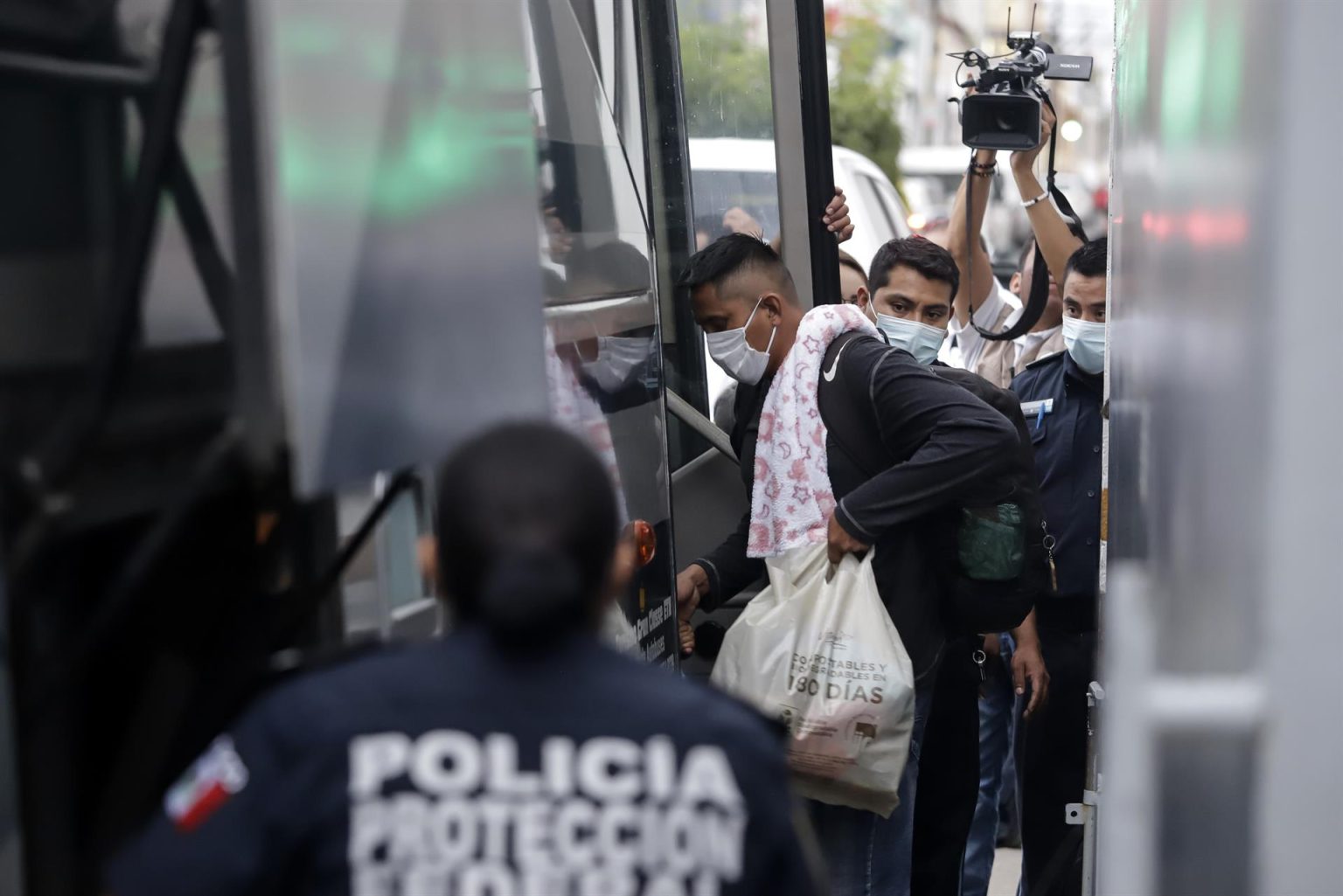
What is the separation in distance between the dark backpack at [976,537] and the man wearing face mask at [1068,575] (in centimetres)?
86

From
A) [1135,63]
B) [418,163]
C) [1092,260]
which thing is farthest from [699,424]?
[418,163]

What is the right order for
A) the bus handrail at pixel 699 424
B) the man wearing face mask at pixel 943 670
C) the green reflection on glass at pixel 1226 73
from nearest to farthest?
1. the green reflection on glass at pixel 1226 73
2. the man wearing face mask at pixel 943 670
3. the bus handrail at pixel 699 424

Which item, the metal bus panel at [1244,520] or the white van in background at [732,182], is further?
the white van in background at [732,182]

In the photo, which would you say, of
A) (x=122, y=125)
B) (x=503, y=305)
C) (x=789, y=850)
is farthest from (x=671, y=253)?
(x=789, y=850)

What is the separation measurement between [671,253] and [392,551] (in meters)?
2.62

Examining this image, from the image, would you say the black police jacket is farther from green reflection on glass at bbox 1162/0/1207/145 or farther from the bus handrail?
the bus handrail

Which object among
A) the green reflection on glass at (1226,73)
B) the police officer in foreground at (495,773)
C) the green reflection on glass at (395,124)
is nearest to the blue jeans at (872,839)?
the green reflection on glass at (395,124)

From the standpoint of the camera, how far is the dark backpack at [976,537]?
11.9 feet

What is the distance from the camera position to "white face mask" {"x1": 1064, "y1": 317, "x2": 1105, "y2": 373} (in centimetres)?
458

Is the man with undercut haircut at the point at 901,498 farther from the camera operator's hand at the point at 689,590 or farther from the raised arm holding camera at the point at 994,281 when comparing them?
the raised arm holding camera at the point at 994,281

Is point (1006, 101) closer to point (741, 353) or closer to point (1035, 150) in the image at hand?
point (1035, 150)

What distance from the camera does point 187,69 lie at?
66.7 inches

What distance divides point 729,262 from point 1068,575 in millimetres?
1337

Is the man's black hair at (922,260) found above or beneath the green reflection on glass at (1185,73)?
beneath
